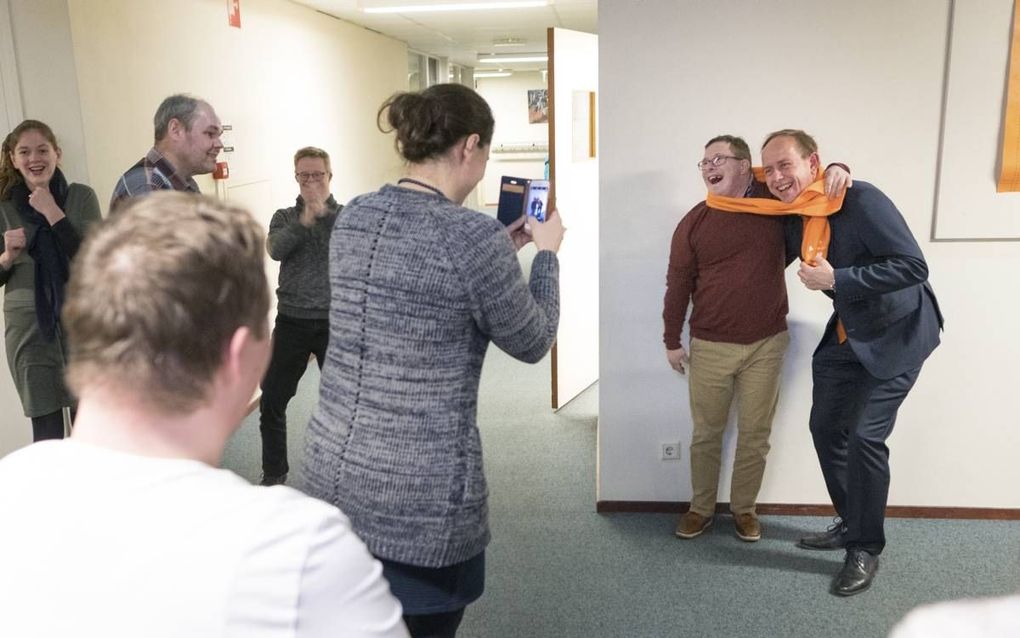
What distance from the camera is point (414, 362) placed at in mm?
1448

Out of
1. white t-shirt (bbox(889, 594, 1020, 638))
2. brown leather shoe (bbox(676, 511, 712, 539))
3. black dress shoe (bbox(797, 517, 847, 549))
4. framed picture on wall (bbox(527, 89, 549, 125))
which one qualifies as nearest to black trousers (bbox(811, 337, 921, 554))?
black dress shoe (bbox(797, 517, 847, 549))

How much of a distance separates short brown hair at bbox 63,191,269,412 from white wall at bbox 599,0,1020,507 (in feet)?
8.46

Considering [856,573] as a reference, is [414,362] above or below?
above

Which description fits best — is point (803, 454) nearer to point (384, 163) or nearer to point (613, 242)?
point (613, 242)

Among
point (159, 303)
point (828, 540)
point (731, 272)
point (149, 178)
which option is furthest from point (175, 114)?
point (828, 540)

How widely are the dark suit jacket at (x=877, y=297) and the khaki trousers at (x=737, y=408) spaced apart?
0.41m

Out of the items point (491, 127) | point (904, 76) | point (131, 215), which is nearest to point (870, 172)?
point (904, 76)

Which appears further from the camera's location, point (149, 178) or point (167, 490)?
point (149, 178)

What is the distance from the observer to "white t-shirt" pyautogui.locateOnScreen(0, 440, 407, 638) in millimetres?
614

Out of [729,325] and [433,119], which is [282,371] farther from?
[433,119]

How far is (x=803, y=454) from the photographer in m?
3.31

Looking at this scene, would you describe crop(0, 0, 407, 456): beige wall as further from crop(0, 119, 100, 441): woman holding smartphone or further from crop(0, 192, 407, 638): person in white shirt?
crop(0, 192, 407, 638): person in white shirt

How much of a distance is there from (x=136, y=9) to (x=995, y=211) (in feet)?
12.4

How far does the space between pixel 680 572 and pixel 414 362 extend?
72.8 inches
